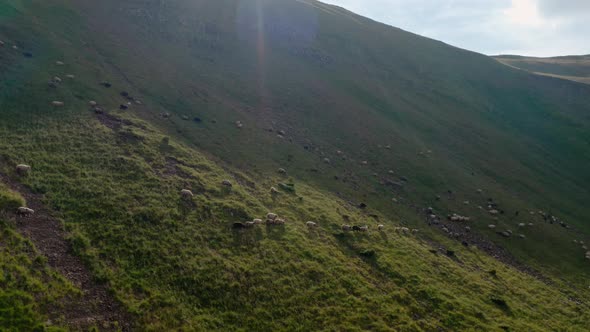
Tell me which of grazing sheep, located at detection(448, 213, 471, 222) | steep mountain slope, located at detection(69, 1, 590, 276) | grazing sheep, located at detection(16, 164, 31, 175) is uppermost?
steep mountain slope, located at detection(69, 1, 590, 276)

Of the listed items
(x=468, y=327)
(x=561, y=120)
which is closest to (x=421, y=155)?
(x=468, y=327)

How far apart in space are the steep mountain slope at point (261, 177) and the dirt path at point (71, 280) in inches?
15.7

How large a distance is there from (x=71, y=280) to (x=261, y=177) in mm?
17459

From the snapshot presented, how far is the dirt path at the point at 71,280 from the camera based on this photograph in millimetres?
13086

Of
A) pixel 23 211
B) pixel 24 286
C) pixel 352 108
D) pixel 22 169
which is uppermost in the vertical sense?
pixel 352 108

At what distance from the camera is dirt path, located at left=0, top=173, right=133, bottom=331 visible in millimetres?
13086

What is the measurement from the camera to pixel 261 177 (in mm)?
30219

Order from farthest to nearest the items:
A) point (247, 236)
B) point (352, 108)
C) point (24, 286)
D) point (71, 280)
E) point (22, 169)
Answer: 1. point (352, 108)
2. point (247, 236)
3. point (22, 169)
4. point (71, 280)
5. point (24, 286)

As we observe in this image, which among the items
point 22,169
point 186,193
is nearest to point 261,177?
point 186,193

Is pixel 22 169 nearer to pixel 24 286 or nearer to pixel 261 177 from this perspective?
pixel 24 286

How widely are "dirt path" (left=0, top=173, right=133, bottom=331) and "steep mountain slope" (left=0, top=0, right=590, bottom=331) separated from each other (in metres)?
0.40

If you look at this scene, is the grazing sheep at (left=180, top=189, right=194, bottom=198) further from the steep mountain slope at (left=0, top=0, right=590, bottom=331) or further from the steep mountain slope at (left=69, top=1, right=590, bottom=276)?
the steep mountain slope at (left=69, top=1, right=590, bottom=276)

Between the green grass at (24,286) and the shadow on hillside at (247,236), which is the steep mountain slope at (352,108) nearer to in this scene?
the shadow on hillside at (247,236)

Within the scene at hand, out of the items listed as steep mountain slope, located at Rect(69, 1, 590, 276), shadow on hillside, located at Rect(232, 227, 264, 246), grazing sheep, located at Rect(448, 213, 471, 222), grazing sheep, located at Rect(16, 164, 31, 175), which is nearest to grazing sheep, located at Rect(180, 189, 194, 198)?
shadow on hillside, located at Rect(232, 227, 264, 246)
